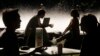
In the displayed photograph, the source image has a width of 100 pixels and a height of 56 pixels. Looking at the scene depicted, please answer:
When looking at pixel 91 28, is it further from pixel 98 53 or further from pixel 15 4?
pixel 15 4

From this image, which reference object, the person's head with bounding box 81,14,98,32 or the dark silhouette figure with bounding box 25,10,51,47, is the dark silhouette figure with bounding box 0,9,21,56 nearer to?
the person's head with bounding box 81,14,98,32

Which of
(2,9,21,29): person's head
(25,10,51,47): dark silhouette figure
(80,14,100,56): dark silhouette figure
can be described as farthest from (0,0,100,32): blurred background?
(2,9,21,29): person's head

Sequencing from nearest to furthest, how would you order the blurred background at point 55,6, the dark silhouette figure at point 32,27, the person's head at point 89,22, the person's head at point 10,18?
the person's head at point 10,18
the person's head at point 89,22
the dark silhouette figure at point 32,27
the blurred background at point 55,6

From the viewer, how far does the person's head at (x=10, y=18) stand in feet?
13.6

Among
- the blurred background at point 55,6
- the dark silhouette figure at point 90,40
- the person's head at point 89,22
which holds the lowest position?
the dark silhouette figure at point 90,40

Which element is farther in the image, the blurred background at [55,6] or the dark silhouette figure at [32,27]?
the blurred background at [55,6]

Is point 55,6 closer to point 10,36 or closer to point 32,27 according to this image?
point 32,27

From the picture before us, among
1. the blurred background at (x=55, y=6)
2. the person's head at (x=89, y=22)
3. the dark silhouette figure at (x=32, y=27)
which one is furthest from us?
the blurred background at (x=55, y=6)

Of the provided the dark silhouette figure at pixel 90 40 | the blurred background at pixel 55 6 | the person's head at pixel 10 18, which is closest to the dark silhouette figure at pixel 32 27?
the dark silhouette figure at pixel 90 40

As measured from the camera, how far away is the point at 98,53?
14.6 feet

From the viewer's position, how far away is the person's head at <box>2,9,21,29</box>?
13.6 ft

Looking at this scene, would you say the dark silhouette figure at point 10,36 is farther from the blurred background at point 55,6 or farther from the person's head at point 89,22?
the blurred background at point 55,6

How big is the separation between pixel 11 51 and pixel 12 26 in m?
0.36

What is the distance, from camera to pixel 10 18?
416 centimetres
